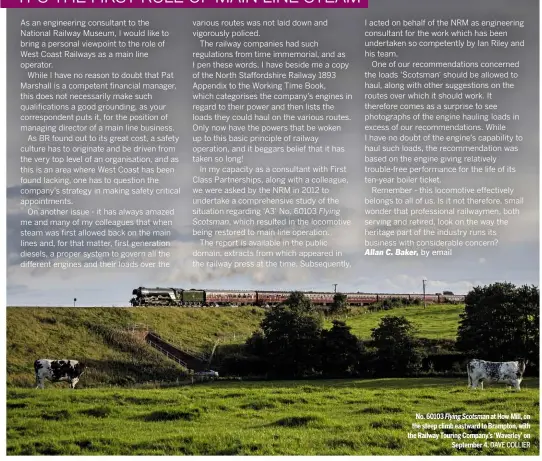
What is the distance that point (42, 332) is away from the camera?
51.3ft

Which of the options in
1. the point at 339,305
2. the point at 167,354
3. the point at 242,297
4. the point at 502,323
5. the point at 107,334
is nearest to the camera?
the point at 502,323

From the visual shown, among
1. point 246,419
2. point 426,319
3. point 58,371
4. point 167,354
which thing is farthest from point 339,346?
point 58,371

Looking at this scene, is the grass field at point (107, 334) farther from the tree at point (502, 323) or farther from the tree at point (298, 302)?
the tree at point (502, 323)

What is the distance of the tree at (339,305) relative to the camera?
1695 centimetres

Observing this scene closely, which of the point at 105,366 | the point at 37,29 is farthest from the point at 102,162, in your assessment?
the point at 105,366

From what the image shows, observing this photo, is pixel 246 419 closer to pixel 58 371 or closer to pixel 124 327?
pixel 124 327

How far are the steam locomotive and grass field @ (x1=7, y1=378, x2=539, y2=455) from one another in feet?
7.62

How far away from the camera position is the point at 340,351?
17250 millimetres

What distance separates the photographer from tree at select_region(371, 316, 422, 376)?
17.4 metres

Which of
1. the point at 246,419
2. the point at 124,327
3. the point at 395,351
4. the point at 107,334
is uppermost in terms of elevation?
the point at 124,327

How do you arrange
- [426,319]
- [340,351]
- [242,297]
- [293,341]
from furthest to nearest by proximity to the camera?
[426,319] → [242,297] → [340,351] → [293,341]

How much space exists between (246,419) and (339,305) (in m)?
5.35

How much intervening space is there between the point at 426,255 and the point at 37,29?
10.1 m

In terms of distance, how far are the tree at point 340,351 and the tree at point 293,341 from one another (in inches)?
9.4
